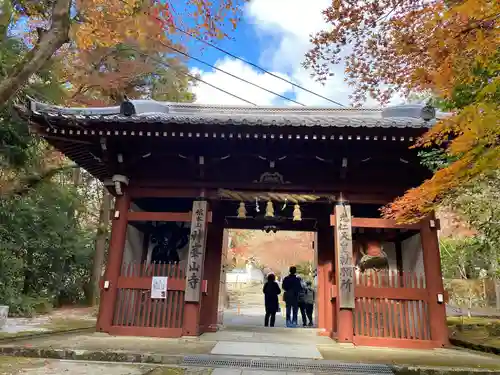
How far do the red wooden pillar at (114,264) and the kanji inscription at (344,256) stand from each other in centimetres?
461

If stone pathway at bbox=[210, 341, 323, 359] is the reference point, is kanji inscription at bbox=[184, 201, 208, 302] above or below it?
above

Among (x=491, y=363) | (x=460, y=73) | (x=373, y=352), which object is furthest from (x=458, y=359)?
(x=460, y=73)

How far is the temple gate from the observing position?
721 centimetres

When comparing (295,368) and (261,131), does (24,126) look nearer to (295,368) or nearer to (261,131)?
(261,131)

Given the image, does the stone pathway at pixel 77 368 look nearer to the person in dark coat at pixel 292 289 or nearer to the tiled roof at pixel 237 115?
the tiled roof at pixel 237 115

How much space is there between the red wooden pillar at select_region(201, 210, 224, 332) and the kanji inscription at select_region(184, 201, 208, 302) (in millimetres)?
1479

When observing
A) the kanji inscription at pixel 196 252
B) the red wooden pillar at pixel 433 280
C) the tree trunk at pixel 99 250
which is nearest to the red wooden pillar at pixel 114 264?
the kanji inscription at pixel 196 252

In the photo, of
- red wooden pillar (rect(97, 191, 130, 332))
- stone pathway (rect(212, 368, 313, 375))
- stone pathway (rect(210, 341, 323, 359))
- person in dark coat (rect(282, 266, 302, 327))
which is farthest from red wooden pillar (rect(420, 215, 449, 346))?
red wooden pillar (rect(97, 191, 130, 332))

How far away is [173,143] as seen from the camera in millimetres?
7938

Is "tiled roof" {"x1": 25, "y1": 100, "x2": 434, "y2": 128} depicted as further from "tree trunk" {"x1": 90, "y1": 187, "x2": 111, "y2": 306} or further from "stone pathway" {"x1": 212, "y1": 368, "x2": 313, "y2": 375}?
"tree trunk" {"x1": 90, "y1": 187, "x2": 111, "y2": 306}

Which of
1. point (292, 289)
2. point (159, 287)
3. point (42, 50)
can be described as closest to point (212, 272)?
point (159, 287)

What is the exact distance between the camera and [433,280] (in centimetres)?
752

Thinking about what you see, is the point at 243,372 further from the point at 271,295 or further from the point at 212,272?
the point at 271,295

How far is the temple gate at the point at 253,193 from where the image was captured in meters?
7.21
